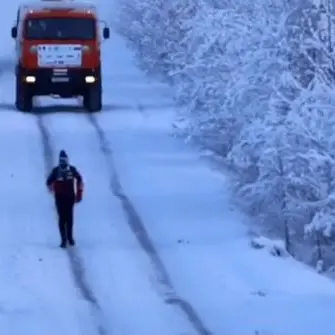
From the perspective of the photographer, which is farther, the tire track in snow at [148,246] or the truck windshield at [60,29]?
the truck windshield at [60,29]

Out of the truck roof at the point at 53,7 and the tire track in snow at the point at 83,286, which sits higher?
the truck roof at the point at 53,7

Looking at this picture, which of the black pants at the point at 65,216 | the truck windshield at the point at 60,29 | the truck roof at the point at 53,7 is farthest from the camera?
the truck roof at the point at 53,7

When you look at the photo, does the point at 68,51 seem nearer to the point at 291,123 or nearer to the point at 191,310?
the point at 291,123

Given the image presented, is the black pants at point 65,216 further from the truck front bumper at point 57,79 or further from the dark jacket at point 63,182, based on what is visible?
the truck front bumper at point 57,79

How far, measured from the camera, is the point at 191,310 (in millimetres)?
16938

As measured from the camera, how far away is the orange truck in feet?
123

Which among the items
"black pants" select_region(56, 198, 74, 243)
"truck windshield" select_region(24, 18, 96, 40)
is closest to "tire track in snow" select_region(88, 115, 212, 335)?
"black pants" select_region(56, 198, 74, 243)

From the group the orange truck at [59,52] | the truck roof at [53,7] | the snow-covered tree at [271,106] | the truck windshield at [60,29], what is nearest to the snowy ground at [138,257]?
the snow-covered tree at [271,106]

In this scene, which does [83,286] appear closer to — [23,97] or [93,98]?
[93,98]

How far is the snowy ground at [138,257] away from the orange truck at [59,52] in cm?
398

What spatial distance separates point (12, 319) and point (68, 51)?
849 inches

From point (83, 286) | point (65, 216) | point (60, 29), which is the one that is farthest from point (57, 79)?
point (83, 286)

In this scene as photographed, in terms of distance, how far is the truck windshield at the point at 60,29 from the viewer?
3747cm

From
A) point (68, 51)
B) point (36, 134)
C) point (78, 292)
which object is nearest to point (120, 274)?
point (78, 292)
